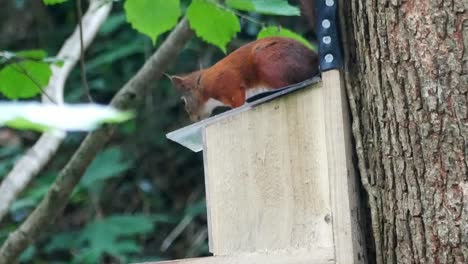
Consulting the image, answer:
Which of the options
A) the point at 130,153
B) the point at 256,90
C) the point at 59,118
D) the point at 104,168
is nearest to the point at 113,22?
the point at 104,168

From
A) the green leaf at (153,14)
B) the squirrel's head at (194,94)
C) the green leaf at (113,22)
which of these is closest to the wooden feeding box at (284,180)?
the green leaf at (153,14)

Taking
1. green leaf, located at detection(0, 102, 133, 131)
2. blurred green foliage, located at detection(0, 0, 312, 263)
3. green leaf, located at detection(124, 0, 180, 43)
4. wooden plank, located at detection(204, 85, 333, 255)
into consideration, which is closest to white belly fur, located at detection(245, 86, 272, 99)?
green leaf, located at detection(124, 0, 180, 43)

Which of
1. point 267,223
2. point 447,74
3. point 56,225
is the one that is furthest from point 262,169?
point 56,225

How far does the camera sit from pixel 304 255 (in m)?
1.81

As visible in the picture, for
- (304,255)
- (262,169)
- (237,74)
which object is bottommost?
(304,255)

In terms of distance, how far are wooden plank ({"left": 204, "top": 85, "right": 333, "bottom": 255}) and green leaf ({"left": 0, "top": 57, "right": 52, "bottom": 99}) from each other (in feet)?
2.43

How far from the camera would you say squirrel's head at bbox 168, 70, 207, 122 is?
3.08 m

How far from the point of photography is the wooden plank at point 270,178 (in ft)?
6.17

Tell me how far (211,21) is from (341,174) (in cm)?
85

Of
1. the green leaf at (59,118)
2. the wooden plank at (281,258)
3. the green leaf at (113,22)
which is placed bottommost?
the wooden plank at (281,258)

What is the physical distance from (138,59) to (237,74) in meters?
2.76

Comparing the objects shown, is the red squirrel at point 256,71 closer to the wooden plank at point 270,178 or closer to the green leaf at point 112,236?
the wooden plank at point 270,178

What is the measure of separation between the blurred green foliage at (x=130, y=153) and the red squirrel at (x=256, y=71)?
1.93 m

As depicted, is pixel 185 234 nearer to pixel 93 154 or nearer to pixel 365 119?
pixel 93 154
